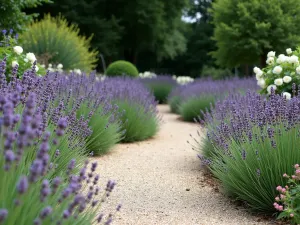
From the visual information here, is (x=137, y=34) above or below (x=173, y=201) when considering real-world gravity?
above

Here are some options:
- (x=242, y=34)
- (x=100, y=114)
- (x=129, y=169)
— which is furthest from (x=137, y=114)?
(x=242, y=34)

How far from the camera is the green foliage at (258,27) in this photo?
12531 millimetres

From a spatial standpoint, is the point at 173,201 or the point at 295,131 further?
Result: the point at 173,201

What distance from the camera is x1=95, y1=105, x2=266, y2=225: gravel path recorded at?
125 inches

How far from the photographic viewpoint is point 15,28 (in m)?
7.56

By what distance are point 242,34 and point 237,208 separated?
34.4 ft

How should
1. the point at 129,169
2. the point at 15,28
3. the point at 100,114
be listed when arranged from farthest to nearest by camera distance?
the point at 15,28 < the point at 100,114 < the point at 129,169

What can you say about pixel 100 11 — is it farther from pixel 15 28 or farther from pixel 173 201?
pixel 173 201

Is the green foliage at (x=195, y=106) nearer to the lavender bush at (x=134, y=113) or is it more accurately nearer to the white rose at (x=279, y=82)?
the lavender bush at (x=134, y=113)

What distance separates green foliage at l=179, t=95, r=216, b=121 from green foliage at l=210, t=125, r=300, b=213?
247 inches

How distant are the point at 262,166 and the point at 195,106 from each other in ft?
22.3

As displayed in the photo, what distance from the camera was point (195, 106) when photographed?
9.95m

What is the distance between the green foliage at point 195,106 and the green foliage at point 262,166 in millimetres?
6265

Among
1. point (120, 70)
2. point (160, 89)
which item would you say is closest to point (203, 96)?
point (160, 89)
